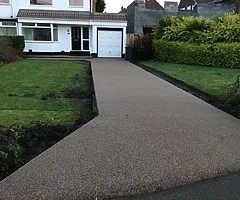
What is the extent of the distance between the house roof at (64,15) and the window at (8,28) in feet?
4.22

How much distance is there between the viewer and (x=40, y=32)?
95.2 ft

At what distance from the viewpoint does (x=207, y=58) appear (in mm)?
22453

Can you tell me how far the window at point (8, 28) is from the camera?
29.1m

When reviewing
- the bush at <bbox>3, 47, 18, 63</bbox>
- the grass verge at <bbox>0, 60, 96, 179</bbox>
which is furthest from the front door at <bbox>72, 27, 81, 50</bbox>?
the grass verge at <bbox>0, 60, 96, 179</bbox>

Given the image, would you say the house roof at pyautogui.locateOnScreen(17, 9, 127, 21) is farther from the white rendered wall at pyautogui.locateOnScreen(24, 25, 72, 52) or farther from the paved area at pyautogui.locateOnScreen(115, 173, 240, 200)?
the paved area at pyautogui.locateOnScreen(115, 173, 240, 200)

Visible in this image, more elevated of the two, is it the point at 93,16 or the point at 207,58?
the point at 93,16

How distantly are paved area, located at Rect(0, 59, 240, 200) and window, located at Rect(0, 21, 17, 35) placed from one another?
2317 cm

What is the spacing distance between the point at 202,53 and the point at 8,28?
16.3 m

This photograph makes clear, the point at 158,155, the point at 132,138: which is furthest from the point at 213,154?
the point at 132,138

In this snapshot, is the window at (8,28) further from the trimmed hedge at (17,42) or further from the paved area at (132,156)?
the paved area at (132,156)

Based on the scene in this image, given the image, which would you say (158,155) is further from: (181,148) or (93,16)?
(93,16)

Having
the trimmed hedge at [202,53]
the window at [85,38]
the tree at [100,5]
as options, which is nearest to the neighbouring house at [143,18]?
the window at [85,38]

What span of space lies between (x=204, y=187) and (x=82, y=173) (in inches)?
60.6

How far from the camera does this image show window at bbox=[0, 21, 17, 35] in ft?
95.3
